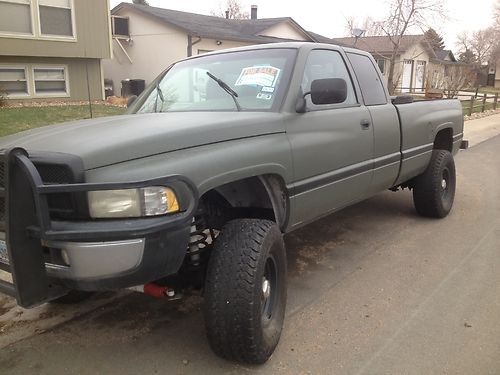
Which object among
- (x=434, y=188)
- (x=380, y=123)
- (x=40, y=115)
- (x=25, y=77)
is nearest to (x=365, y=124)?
(x=380, y=123)

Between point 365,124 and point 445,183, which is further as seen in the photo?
point 445,183

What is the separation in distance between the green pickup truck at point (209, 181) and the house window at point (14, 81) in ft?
44.5

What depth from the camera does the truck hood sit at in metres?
2.39

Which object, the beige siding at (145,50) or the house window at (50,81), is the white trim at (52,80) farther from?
the beige siding at (145,50)

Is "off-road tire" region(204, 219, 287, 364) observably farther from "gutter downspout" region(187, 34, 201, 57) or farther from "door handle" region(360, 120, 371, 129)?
"gutter downspout" region(187, 34, 201, 57)

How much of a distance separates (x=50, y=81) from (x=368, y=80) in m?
15.1

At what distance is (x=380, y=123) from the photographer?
442cm

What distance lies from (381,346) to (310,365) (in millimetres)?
487

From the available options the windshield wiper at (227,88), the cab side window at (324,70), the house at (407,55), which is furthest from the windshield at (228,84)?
the house at (407,55)

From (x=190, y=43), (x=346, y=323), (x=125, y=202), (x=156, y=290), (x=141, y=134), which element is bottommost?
(x=346, y=323)

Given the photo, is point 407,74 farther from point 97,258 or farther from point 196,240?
point 97,258

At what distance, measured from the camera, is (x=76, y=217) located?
7.68 feet

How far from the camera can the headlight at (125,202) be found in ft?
7.57

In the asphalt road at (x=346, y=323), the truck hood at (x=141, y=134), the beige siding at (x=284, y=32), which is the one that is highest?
the beige siding at (x=284, y=32)
